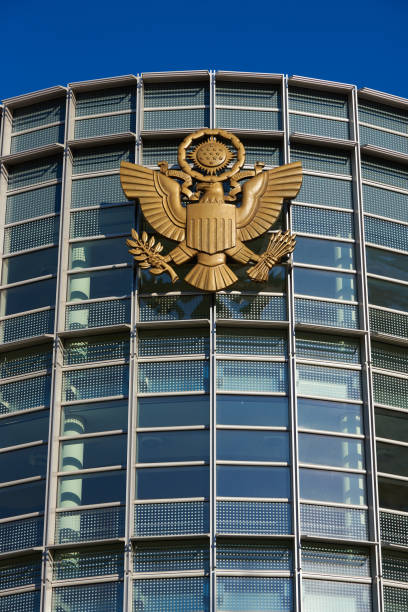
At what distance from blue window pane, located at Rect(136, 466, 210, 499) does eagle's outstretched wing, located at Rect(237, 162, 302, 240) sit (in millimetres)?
7270

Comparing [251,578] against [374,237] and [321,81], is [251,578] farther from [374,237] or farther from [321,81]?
[321,81]

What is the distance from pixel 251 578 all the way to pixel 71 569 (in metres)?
4.91

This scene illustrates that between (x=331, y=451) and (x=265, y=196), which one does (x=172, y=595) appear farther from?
(x=265, y=196)

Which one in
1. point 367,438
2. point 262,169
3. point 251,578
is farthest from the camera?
point 262,169

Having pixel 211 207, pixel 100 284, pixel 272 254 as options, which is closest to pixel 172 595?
pixel 100 284

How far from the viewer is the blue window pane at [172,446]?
3878 centimetres

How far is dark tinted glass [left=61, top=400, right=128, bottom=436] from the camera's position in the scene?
39.7 meters

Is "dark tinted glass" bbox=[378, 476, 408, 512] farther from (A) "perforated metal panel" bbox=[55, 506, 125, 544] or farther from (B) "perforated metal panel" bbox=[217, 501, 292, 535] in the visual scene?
(A) "perforated metal panel" bbox=[55, 506, 125, 544]

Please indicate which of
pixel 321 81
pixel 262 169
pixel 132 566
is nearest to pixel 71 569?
pixel 132 566

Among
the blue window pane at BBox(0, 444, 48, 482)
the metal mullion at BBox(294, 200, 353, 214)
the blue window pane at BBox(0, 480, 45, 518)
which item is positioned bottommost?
the blue window pane at BBox(0, 480, 45, 518)

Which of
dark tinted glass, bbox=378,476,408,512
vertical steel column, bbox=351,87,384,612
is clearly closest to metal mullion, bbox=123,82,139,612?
vertical steel column, bbox=351,87,384,612

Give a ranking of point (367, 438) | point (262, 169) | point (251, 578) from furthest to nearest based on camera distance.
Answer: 1. point (262, 169)
2. point (367, 438)
3. point (251, 578)

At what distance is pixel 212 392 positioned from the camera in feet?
130

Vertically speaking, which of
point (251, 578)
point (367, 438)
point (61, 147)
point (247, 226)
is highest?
point (61, 147)
